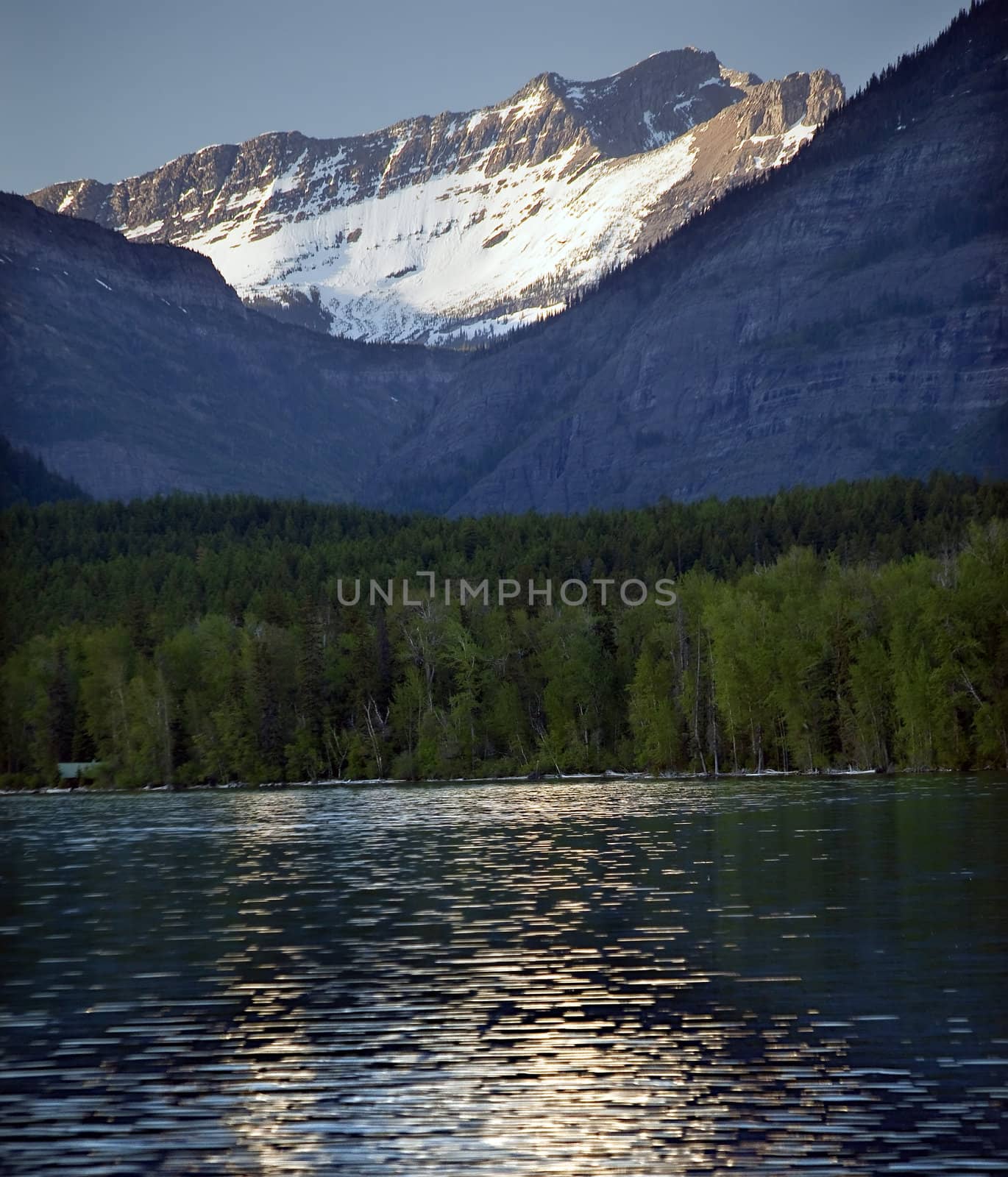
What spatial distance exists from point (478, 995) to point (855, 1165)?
45.3 ft

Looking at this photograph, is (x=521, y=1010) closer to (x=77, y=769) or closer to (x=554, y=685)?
(x=554, y=685)

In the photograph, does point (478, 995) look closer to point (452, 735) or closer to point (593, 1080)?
point (593, 1080)

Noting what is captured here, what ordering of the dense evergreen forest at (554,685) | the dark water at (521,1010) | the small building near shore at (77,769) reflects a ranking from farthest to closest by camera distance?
1. the small building near shore at (77,769)
2. the dense evergreen forest at (554,685)
3. the dark water at (521,1010)

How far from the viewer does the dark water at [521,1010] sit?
2420 centimetres

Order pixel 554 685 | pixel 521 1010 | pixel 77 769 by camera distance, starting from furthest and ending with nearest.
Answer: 1. pixel 77 769
2. pixel 554 685
3. pixel 521 1010

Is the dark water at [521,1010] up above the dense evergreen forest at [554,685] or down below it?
below

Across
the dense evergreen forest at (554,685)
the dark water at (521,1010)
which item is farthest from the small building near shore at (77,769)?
the dark water at (521,1010)

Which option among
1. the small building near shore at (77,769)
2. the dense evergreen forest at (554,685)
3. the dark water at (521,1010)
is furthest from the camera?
the small building near shore at (77,769)

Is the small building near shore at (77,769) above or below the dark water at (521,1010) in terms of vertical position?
above

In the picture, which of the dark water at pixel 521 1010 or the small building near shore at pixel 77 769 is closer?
the dark water at pixel 521 1010

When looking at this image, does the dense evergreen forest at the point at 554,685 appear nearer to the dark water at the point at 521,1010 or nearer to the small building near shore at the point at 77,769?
the small building near shore at the point at 77,769

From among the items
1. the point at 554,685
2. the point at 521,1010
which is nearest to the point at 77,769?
the point at 554,685

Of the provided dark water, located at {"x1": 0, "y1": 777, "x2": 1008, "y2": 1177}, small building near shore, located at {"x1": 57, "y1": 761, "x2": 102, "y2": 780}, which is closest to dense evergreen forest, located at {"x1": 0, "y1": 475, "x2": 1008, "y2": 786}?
small building near shore, located at {"x1": 57, "y1": 761, "x2": 102, "y2": 780}

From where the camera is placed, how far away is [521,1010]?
33.4 meters
